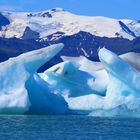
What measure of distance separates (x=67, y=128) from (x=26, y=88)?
30.7 feet

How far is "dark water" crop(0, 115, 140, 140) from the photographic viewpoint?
28731mm

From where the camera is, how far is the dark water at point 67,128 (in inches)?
1131

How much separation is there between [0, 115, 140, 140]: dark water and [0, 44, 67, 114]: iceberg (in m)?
0.97

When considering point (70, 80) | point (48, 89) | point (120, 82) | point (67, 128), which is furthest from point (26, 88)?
point (70, 80)

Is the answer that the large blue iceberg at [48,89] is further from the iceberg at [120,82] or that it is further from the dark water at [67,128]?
the dark water at [67,128]

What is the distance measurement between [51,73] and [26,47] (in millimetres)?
127372

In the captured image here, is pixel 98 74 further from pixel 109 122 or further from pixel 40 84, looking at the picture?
pixel 109 122

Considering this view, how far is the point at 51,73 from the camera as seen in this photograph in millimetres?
51625

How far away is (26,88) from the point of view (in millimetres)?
41594

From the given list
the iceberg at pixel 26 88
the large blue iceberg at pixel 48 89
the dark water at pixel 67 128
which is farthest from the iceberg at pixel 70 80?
the dark water at pixel 67 128

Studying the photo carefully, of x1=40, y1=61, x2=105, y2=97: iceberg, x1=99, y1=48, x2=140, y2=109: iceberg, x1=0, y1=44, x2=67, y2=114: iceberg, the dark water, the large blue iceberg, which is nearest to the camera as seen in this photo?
the dark water

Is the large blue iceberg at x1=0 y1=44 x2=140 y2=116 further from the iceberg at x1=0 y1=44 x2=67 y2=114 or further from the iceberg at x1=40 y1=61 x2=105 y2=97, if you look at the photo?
the iceberg at x1=40 y1=61 x2=105 y2=97

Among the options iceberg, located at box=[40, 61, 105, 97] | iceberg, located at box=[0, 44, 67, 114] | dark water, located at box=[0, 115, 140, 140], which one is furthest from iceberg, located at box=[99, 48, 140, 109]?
iceberg, located at box=[40, 61, 105, 97]

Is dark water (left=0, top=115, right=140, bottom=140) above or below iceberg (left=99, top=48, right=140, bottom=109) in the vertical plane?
below
